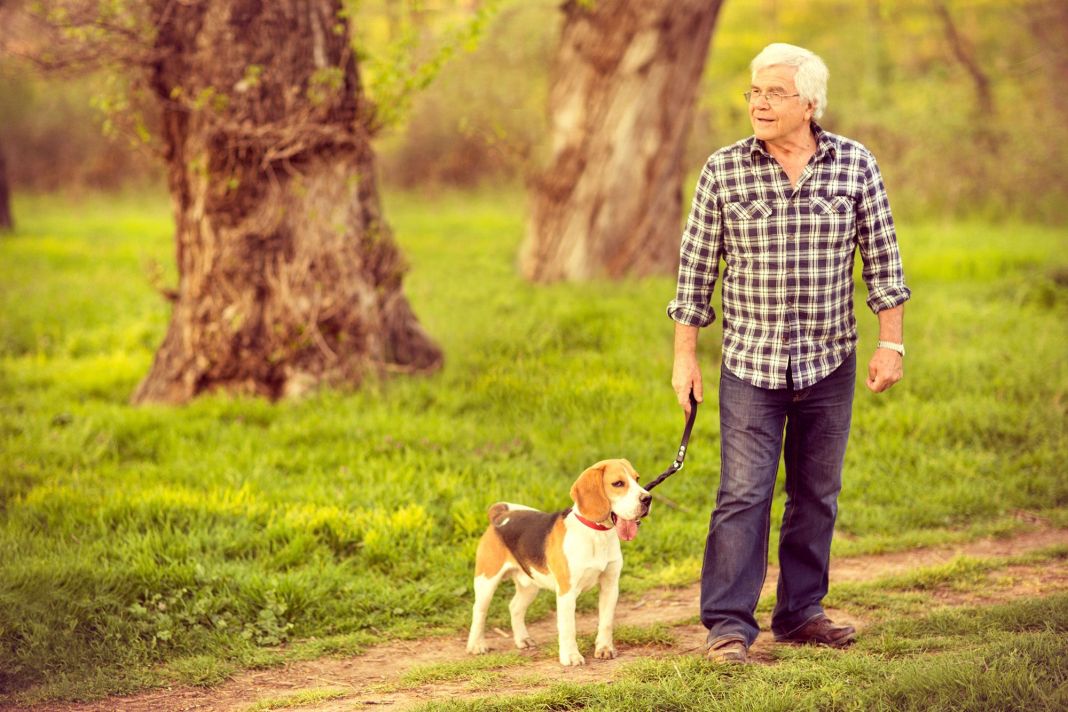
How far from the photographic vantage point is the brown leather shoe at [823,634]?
5.16 meters

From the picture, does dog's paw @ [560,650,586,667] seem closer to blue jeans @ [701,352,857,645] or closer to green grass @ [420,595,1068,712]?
green grass @ [420,595,1068,712]

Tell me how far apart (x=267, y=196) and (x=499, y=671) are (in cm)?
482

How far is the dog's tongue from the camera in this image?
488 centimetres

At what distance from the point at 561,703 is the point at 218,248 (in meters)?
5.40

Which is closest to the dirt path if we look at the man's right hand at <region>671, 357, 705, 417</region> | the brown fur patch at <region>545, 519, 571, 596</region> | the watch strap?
the brown fur patch at <region>545, 519, 571, 596</region>

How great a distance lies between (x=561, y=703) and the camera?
443cm

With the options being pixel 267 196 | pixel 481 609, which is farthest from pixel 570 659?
pixel 267 196

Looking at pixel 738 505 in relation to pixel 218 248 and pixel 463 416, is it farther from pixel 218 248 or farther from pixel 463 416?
pixel 218 248

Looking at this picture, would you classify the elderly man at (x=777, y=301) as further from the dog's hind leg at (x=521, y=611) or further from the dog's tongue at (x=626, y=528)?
the dog's hind leg at (x=521, y=611)

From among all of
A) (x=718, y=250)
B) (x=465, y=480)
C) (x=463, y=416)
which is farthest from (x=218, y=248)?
(x=718, y=250)

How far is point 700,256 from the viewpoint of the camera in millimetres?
4918

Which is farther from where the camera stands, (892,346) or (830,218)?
(892,346)

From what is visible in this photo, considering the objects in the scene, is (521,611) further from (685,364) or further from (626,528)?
(685,364)

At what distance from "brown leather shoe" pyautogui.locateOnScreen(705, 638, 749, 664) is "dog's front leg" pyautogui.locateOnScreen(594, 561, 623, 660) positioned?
49cm
